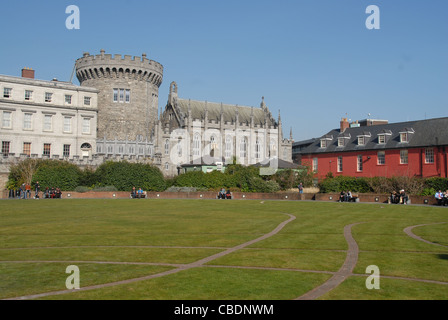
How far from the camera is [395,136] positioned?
2277 inches

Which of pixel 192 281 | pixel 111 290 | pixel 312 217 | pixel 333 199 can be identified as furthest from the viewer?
pixel 333 199

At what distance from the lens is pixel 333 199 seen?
44.6 meters

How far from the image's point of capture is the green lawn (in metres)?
9.38

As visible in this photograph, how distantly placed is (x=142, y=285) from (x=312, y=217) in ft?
53.6

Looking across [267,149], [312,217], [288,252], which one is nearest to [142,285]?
[288,252]

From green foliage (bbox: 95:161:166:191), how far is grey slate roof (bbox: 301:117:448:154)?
25.5 meters

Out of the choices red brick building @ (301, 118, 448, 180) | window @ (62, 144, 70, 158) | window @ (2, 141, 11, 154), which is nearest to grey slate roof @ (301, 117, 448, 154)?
red brick building @ (301, 118, 448, 180)

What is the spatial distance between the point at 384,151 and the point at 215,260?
4983 cm

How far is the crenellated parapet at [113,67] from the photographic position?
71.5 meters

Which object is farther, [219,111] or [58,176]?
[219,111]

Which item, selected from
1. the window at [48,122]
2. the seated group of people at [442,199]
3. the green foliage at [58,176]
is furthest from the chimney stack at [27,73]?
the seated group of people at [442,199]

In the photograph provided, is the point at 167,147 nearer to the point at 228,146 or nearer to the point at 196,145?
the point at 196,145

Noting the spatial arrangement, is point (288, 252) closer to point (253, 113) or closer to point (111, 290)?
point (111, 290)

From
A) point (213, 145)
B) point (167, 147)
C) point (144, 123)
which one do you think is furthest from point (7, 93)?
point (213, 145)
